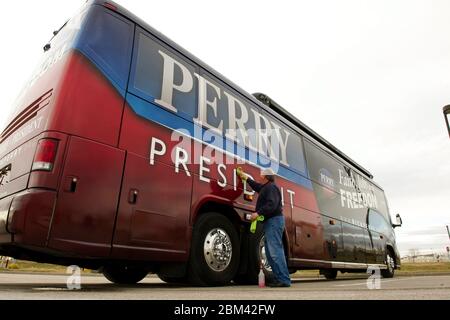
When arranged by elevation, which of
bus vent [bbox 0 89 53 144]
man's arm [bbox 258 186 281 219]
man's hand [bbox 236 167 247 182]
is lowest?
man's arm [bbox 258 186 281 219]

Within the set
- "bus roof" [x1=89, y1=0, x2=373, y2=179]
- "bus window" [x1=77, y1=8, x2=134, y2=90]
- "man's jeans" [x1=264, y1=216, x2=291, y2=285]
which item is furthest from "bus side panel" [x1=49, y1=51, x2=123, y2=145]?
"man's jeans" [x1=264, y1=216, x2=291, y2=285]

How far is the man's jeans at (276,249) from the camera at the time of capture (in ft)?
15.6

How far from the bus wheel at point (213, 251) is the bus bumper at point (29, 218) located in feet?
5.47

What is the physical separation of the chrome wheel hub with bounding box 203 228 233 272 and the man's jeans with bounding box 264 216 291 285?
51 cm

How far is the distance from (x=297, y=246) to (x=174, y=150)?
318 cm

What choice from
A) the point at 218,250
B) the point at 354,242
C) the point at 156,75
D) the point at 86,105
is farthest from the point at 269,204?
the point at 354,242

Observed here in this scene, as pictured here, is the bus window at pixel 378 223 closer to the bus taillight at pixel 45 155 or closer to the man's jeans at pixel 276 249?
the man's jeans at pixel 276 249

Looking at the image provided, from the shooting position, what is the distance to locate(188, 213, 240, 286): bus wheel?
13.9 ft

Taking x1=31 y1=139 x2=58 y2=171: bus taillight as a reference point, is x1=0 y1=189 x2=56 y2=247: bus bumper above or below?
below

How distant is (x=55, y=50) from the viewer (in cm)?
424

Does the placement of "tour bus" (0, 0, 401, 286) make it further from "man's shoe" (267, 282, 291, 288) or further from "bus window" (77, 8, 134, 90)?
"man's shoe" (267, 282, 291, 288)

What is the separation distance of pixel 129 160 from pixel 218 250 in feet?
5.54
